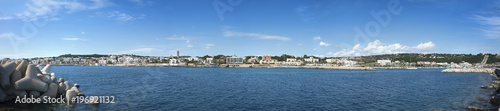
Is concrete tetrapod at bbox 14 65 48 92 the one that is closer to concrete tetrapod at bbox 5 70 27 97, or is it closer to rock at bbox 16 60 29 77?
concrete tetrapod at bbox 5 70 27 97

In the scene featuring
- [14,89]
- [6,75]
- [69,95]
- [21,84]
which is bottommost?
[69,95]

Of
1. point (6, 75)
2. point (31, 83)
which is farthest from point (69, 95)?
point (6, 75)

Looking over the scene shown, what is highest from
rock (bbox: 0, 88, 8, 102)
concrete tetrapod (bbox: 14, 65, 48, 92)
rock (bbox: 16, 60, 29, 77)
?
rock (bbox: 16, 60, 29, 77)

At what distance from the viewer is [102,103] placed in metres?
20.4

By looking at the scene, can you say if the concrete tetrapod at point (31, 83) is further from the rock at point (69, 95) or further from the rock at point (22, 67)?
the rock at point (69, 95)

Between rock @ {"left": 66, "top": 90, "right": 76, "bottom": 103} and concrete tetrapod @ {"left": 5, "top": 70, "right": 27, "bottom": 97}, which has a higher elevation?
concrete tetrapod @ {"left": 5, "top": 70, "right": 27, "bottom": 97}

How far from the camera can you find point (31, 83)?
18281 millimetres

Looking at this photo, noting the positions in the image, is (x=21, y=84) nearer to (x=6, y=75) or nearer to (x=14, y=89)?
(x=6, y=75)

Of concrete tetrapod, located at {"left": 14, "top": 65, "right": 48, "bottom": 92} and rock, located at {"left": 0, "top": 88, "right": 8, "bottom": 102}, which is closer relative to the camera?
rock, located at {"left": 0, "top": 88, "right": 8, "bottom": 102}

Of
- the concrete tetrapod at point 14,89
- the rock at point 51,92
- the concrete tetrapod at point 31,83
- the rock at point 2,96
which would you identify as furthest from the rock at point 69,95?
the rock at point 2,96

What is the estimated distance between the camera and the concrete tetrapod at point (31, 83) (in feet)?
58.9

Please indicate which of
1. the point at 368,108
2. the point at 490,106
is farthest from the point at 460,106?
the point at 368,108

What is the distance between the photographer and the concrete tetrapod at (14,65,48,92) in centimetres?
1794

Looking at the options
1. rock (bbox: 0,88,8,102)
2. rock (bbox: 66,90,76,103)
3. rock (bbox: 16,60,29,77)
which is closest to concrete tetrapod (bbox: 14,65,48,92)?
rock (bbox: 0,88,8,102)
